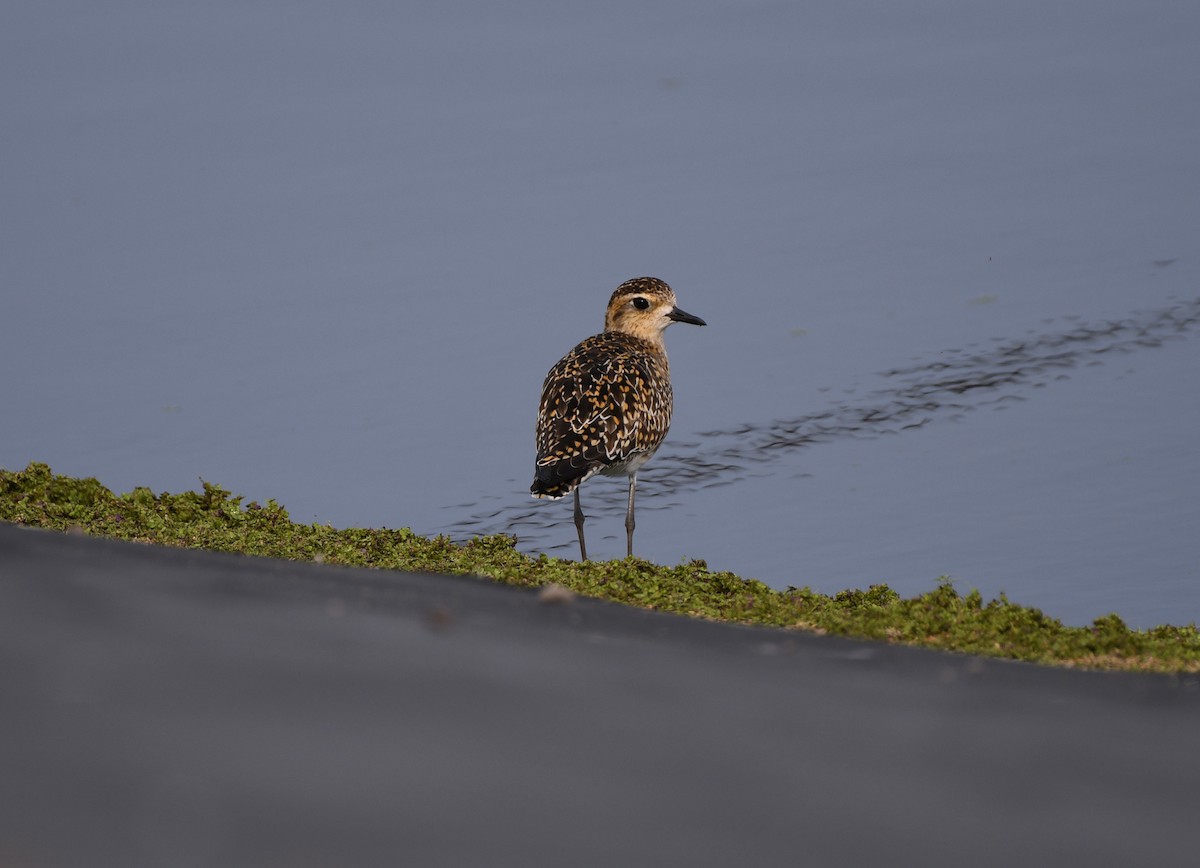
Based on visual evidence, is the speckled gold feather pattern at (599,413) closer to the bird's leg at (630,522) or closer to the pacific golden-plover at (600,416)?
the pacific golden-plover at (600,416)

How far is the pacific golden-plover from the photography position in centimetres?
1043

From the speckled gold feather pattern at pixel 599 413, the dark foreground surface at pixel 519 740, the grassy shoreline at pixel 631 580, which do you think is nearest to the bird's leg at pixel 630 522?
the speckled gold feather pattern at pixel 599 413

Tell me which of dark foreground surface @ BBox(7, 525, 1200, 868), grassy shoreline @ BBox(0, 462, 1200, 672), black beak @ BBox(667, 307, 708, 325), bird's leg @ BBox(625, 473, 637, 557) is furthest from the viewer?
black beak @ BBox(667, 307, 708, 325)

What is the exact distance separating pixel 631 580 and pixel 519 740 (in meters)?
2.34

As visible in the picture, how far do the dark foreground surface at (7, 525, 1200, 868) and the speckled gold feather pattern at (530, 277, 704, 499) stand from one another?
140 inches

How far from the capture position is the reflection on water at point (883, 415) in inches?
476

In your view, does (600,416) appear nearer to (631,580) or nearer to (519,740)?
(631,580)

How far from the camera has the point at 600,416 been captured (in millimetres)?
10602

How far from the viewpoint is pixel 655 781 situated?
539 cm

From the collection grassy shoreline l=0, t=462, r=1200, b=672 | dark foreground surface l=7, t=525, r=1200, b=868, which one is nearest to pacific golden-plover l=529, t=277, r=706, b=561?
grassy shoreline l=0, t=462, r=1200, b=672

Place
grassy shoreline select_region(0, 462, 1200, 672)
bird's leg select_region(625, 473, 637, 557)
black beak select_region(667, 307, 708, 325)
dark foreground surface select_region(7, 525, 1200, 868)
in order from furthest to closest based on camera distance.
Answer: black beak select_region(667, 307, 708, 325) → bird's leg select_region(625, 473, 637, 557) → grassy shoreline select_region(0, 462, 1200, 672) → dark foreground surface select_region(7, 525, 1200, 868)

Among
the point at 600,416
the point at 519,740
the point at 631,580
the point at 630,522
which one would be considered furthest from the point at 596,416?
the point at 519,740

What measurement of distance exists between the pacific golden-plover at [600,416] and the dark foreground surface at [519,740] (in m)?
3.56

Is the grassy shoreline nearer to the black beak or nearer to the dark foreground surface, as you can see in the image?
the dark foreground surface
